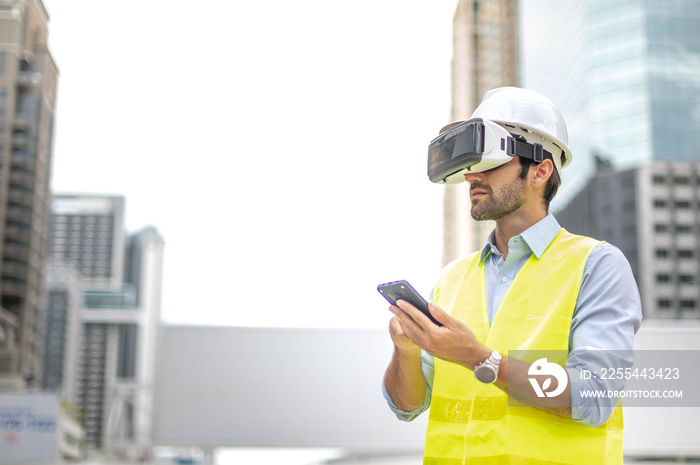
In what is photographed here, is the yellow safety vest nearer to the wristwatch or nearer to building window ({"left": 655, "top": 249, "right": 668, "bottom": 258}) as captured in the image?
the wristwatch

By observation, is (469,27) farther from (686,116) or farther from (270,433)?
(270,433)

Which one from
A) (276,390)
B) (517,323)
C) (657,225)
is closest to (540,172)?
(517,323)

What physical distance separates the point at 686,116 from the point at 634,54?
17.3 ft

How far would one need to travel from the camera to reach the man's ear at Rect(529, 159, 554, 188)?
1.24 metres

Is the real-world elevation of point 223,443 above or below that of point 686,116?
below

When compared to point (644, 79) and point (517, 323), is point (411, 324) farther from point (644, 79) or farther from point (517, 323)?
point (644, 79)

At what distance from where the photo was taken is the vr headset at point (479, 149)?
1.18m

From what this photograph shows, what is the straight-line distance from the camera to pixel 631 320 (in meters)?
1.04

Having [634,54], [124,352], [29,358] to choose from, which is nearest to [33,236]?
[29,358]

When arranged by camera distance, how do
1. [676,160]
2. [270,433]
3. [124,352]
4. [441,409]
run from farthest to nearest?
[124,352] < [676,160] < [270,433] < [441,409]

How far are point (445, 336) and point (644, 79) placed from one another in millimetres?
49733

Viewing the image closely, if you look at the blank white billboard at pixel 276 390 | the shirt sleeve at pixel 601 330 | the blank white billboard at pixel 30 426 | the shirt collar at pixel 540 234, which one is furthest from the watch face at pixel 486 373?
the blank white billboard at pixel 30 426

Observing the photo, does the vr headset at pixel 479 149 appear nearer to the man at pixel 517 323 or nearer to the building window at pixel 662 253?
the man at pixel 517 323

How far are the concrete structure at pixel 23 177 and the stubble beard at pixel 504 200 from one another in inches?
1651
